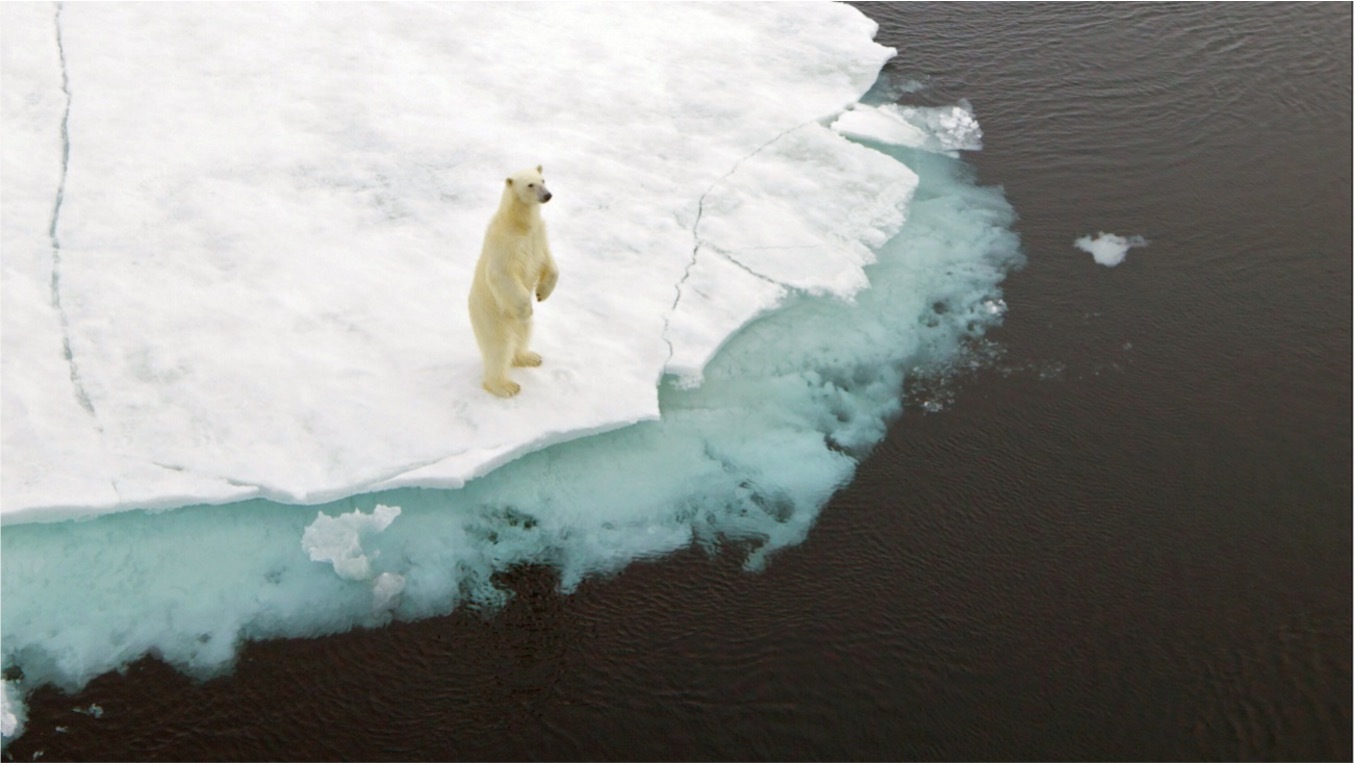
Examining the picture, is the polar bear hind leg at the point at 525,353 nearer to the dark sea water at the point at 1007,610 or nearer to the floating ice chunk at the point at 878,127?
the dark sea water at the point at 1007,610

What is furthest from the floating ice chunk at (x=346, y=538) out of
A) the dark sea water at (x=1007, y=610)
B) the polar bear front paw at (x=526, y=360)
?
the polar bear front paw at (x=526, y=360)

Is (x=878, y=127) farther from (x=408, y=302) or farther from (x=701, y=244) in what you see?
(x=408, y=302)

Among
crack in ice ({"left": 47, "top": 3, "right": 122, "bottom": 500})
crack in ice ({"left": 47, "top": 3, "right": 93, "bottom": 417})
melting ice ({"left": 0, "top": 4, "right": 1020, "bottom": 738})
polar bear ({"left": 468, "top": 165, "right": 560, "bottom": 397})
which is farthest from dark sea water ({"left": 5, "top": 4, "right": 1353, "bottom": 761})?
crack in ice ({"left": 47, "top": 3, "right": 93, "bottom": 417})

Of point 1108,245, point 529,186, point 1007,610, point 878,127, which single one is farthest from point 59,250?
point 1108,245

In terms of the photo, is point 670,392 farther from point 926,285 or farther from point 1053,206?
point 1053,206

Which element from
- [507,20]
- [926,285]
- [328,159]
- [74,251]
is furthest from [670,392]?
[507,20]
